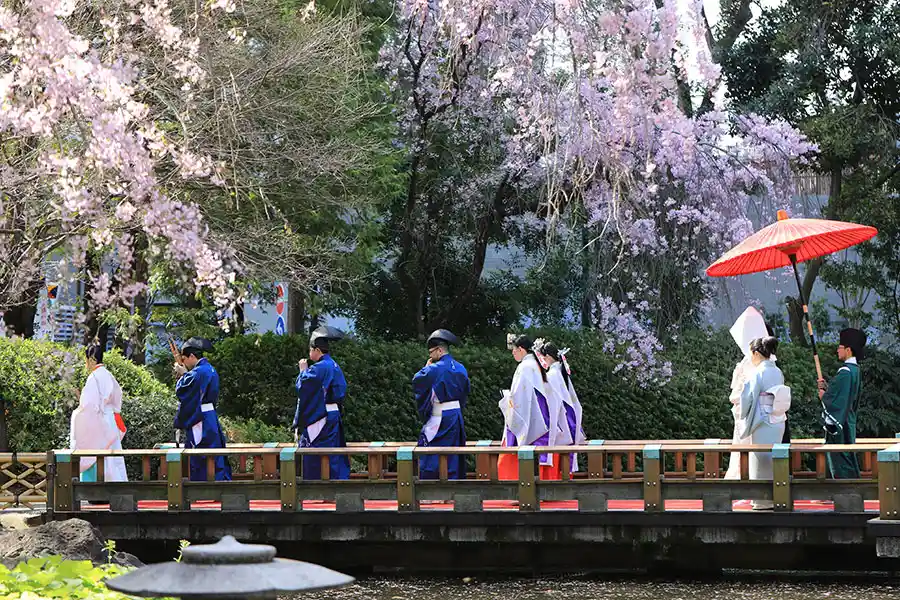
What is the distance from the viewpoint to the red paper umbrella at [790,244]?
12094 mm

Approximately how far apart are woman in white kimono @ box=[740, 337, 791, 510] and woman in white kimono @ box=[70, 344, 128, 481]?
6.27 m

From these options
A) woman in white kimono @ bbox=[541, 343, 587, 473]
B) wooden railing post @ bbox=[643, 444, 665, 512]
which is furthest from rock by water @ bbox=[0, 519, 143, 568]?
woman in white kimono @ bbox=[541, 343, 587, 473]

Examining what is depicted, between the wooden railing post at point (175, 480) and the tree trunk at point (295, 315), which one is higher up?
the tree trunk at point (295, 315)

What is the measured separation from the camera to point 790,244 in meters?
12.2

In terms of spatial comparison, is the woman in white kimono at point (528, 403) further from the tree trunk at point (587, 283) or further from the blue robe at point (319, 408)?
the tree trunk at point (587, 283)

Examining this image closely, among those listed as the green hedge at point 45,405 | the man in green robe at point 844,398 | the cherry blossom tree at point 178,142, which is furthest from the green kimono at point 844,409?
the green hedge at point 45,405

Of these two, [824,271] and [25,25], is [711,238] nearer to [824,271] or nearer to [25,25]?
[824,271]

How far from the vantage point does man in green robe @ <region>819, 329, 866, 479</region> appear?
1242 cm

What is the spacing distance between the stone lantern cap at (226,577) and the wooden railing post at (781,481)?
7.49 m

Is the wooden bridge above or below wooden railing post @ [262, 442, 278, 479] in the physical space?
below

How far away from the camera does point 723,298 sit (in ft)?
65.2

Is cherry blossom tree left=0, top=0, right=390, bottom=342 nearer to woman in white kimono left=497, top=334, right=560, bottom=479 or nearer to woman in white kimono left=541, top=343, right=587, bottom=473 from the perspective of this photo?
woman in white kimono left=497, top=334, right=560, bottom=479

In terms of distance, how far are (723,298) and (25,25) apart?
42.2ft

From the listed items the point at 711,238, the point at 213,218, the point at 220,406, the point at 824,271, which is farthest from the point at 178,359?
the point at 824,271
